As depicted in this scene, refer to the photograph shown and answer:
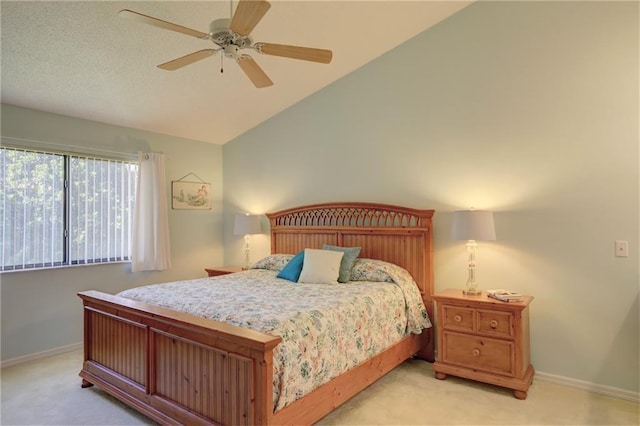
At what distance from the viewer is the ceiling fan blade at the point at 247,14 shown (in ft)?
5.88

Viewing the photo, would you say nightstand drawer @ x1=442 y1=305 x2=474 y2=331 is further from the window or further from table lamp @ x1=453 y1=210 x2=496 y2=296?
the window

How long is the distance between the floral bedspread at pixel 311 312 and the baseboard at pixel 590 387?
3.34 ft

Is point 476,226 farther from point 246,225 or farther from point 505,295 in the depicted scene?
point 246,225

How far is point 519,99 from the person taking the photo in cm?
334

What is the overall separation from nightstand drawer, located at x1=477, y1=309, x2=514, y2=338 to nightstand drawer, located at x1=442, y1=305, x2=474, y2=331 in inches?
3.0

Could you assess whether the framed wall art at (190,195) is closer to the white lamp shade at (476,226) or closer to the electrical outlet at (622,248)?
the white lamp shade at (476,226)

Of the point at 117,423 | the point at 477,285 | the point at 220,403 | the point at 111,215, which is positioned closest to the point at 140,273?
the point at 111,215

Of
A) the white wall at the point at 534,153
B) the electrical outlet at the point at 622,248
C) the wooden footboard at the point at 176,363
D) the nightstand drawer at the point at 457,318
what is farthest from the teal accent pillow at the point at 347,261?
the electrical outlet at the point at 622,248

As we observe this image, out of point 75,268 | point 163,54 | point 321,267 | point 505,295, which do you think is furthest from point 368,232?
point 75,268

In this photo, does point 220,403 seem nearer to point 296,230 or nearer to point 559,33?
point 296,230

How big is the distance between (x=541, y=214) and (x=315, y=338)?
2243mm

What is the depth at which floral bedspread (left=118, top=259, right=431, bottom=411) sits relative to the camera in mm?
2164

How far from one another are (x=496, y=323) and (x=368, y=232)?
60.0 inches

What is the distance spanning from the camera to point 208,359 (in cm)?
217
